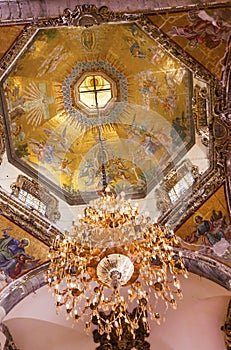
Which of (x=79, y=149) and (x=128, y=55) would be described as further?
(x=79, y=149)

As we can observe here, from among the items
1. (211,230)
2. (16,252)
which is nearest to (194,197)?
(211,230)

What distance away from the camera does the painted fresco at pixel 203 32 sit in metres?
9.74

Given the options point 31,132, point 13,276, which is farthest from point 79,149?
point 13,276

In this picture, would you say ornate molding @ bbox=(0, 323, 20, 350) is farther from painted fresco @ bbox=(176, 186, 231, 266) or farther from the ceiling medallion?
the ceiling medallion

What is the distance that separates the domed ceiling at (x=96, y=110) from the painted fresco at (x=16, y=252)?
1.59m

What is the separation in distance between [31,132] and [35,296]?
3966mm

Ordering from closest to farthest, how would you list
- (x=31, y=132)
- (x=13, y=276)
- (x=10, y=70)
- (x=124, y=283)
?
(x=124, y=283), (x=10, y=70), (x=13, y=276), (x=31, y=132)

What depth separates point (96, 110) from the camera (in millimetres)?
13031

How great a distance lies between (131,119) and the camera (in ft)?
42.6

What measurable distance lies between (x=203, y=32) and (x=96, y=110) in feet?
12.7

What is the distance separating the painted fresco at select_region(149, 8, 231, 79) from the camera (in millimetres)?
9742

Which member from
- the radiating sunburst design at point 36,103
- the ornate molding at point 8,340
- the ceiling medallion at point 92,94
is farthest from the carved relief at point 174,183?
the ornate molding at point 8,340

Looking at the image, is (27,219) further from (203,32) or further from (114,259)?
(203,32)

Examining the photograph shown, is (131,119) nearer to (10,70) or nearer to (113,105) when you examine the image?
(113,105)
